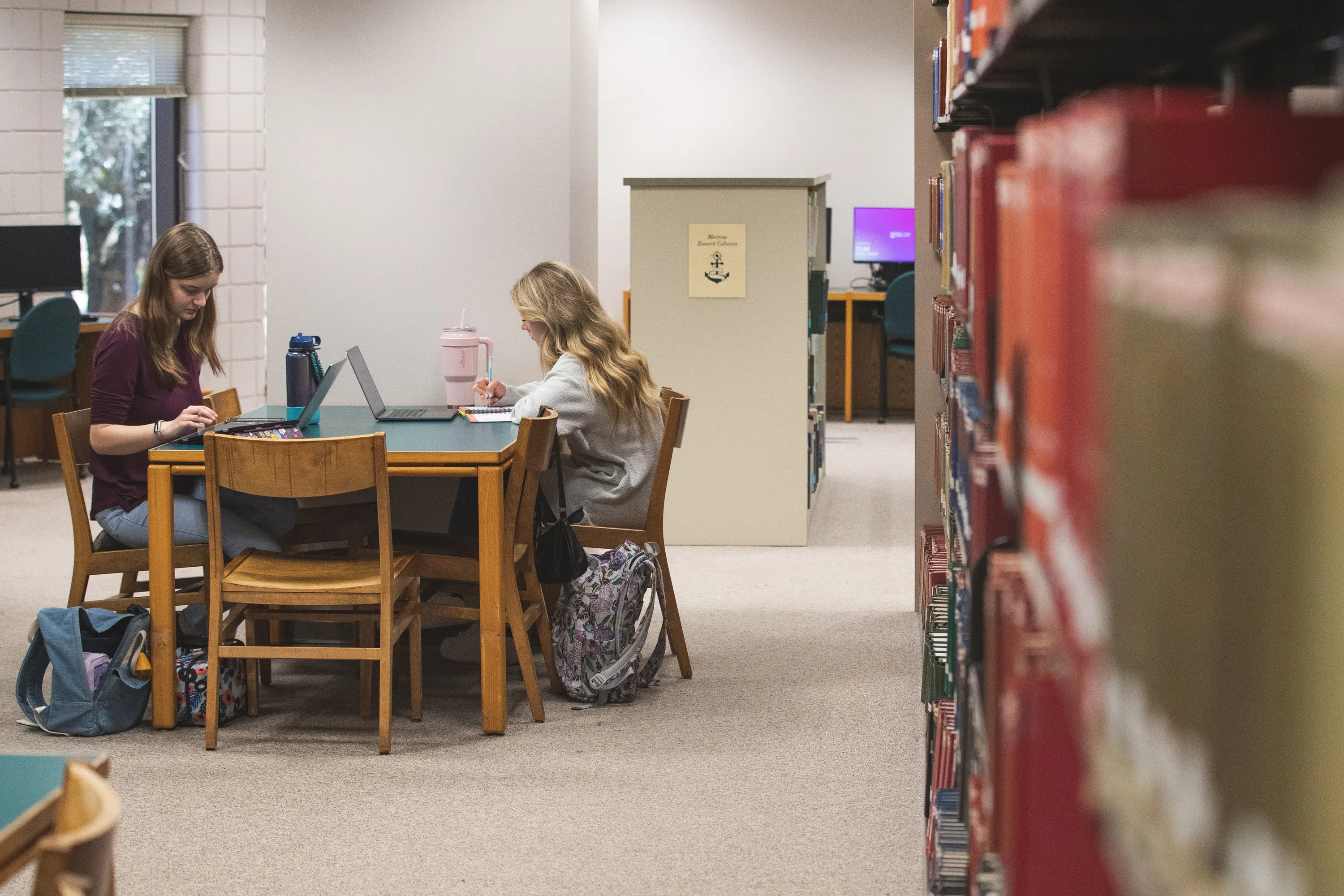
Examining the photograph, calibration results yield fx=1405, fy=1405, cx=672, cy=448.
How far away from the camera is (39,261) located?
294 inches

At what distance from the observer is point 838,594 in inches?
195

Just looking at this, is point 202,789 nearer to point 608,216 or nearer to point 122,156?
point 122,156

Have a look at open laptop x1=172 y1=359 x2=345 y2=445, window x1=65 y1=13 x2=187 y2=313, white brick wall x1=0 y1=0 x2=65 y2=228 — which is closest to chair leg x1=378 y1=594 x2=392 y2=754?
open laptop x1=172 y1=359 x2=345 y2=445

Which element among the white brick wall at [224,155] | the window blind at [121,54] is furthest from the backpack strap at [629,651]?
the window blind at [121,54]

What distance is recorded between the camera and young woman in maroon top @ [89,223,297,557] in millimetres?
3619

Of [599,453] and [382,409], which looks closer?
[599,453]

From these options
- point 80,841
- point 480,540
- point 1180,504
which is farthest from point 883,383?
point 1180,504

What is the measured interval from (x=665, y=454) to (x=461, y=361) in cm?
118

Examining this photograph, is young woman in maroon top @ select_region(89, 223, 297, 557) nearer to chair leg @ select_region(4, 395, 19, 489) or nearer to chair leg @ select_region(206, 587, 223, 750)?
chair leg @ select_region(206, 587, 223, 750)

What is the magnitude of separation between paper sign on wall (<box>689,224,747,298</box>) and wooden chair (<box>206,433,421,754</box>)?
243 cm

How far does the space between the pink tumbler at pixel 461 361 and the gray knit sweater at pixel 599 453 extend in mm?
833

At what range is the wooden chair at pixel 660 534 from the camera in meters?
3.88

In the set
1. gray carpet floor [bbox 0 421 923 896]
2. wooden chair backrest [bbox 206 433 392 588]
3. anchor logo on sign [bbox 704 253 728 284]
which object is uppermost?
anchor logo on sign [bbox 704 253 728 284]

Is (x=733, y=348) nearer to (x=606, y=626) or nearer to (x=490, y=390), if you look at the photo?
(x=490, y=390)
